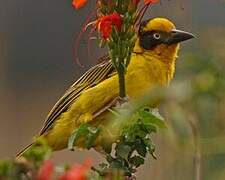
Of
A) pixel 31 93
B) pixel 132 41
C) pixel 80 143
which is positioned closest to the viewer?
pixel 132 41

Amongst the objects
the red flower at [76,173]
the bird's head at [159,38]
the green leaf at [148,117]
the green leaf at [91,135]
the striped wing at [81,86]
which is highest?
the red flower at [76,173]

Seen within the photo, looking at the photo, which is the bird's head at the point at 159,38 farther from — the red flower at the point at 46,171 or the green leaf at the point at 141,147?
the red flower at the point at 46,171

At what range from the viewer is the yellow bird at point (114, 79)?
117 inches

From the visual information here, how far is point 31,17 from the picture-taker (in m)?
5.98

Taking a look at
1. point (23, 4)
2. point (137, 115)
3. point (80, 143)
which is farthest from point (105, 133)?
point (23, 4)

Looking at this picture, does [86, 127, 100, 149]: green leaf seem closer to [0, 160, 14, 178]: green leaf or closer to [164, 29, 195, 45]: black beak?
[0, 160, 14, 178]: green leaf

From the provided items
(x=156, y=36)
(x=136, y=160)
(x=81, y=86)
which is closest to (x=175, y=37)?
(x=156, y=36)

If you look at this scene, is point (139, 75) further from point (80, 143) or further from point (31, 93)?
point (31, 93)

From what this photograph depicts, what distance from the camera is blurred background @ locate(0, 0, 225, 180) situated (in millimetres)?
1024

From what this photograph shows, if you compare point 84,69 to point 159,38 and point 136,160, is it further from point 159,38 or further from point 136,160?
point 136,160

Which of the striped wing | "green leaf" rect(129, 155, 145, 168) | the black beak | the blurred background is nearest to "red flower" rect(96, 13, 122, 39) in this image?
the blurred background

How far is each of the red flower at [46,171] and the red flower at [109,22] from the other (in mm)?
673

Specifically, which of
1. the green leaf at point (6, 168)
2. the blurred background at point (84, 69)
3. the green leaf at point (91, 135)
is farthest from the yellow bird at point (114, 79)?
the green leaf at point (6, 168)

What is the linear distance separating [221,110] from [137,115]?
0.35 metres
